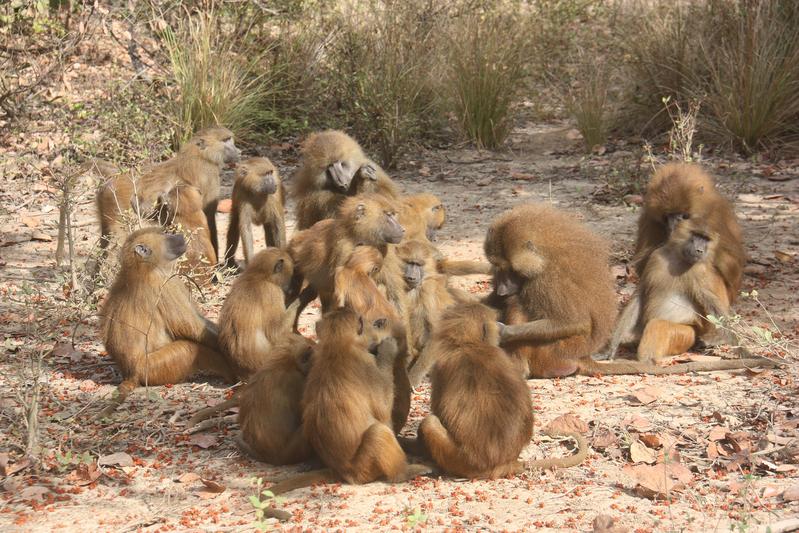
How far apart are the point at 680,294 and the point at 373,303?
233 centimetres

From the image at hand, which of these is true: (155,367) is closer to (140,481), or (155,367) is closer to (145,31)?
(140,481)

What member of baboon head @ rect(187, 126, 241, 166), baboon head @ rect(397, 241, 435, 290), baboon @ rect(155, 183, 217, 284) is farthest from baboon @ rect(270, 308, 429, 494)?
baboon head @ rect(187, 126, 241, 166)

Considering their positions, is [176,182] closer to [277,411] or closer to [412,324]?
[412,324]

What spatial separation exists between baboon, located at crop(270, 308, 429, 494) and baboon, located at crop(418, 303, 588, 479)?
0.21m

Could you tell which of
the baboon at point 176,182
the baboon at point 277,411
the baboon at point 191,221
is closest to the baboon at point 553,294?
the baboon at point 277,411

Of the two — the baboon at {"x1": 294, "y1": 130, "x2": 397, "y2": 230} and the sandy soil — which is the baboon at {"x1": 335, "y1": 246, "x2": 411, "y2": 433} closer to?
the sandy soil

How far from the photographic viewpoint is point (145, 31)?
14047 mm

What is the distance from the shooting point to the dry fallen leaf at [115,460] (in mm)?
5316

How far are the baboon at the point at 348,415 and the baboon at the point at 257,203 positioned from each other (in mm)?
3526

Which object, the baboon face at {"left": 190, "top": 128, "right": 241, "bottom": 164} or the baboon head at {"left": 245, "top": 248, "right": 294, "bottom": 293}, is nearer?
the baboon head at {"left": 245, "top": 248, "right": 294, "bottom": 293}

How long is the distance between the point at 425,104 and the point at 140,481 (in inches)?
335

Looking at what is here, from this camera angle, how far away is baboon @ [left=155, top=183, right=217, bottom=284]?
8266mm

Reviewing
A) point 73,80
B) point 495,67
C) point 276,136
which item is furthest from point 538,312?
point 73,80

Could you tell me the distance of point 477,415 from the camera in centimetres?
484
